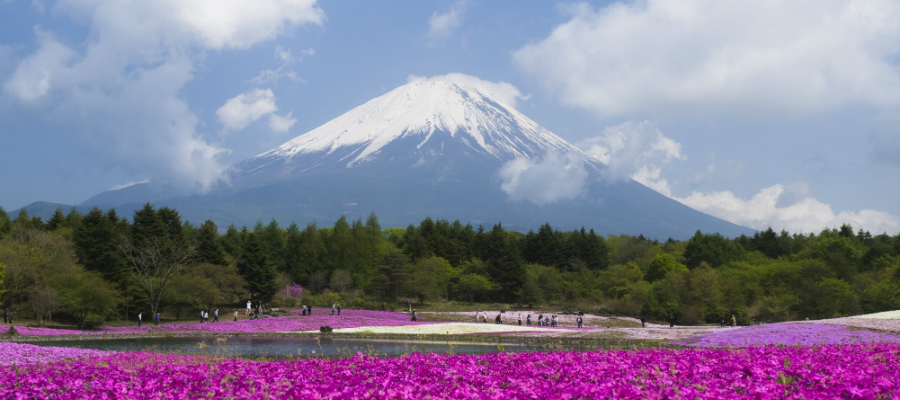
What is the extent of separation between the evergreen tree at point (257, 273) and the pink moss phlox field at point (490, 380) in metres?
50.2

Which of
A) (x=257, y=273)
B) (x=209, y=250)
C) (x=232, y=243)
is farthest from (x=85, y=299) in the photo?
(x=232, y=243)

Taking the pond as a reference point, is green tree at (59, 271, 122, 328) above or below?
above

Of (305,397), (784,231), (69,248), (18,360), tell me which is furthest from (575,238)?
(305,397)

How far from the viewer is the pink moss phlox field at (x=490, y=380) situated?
725cm

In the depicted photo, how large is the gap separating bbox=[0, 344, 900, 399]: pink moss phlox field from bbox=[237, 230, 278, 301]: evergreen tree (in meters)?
50.2

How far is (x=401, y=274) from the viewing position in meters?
64.9

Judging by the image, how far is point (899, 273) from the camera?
56031 millimetres

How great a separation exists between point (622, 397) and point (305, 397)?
150 inches

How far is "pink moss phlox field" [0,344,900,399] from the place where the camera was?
7.25 m

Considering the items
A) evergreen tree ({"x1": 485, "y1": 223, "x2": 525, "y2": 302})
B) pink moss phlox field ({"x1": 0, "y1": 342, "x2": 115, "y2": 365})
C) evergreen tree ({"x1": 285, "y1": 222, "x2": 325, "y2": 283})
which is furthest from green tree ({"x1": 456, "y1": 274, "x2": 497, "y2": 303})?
pink moss phlox field ({"x1": 0, "y1": 342, "x2": 115, "y2": 365})

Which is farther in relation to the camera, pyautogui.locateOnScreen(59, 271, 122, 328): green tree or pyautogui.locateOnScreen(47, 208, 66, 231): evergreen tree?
pyautogui.locateOnScreen(47, 208, 66, 231): evergreen tree

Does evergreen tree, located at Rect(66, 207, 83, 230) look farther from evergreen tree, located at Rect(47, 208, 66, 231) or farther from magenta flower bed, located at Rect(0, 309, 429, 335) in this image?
magenta flower bed, located at Rect(0, 309, 429, 335)

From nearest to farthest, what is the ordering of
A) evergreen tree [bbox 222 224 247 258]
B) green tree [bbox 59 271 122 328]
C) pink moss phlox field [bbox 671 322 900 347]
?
pink moss phlox field [bbox 671 322 900 347]
green tree [bbox 59 271 122 328]
evergreen tree [bbox 222 224 247 258]

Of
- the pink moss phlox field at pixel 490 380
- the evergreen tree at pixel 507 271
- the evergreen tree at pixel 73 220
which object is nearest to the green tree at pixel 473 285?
the evergreen tree at pixel 507 271
